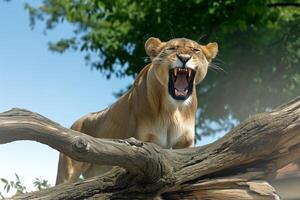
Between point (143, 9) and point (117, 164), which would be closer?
point (117, 164)

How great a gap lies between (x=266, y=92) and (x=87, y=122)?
32.6 feet

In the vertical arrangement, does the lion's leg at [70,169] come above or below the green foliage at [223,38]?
below

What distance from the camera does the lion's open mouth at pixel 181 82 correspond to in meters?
6.46

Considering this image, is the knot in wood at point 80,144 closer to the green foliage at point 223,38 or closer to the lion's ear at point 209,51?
the lion's ear at point 209,51

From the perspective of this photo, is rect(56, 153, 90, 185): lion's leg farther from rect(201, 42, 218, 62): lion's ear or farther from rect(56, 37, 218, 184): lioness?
rect(201, 42, 218, 62): lion's ear

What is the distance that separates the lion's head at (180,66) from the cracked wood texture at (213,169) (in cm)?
106

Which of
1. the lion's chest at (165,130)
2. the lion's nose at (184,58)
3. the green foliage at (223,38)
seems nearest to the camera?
the lion's nose at (184,58)

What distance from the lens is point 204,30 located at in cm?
1567

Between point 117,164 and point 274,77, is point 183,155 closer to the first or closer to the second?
point 117,164

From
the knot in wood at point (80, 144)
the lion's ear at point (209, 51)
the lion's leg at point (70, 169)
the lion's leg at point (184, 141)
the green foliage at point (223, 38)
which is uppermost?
the green foliage at point (223, 38)

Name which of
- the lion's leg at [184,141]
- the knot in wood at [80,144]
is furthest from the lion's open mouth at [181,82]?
the knot in wood at [80,144]

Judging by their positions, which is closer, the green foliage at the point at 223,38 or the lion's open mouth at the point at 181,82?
the lion's open mouth at the point at 181,82

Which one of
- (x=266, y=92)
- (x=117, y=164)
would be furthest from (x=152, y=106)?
(x=266, y=92)

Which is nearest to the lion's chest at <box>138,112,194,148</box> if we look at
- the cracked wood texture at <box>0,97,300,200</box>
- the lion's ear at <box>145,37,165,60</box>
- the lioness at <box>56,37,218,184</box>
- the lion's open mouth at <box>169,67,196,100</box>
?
the lioness at <box>56,37,218,184</box>
